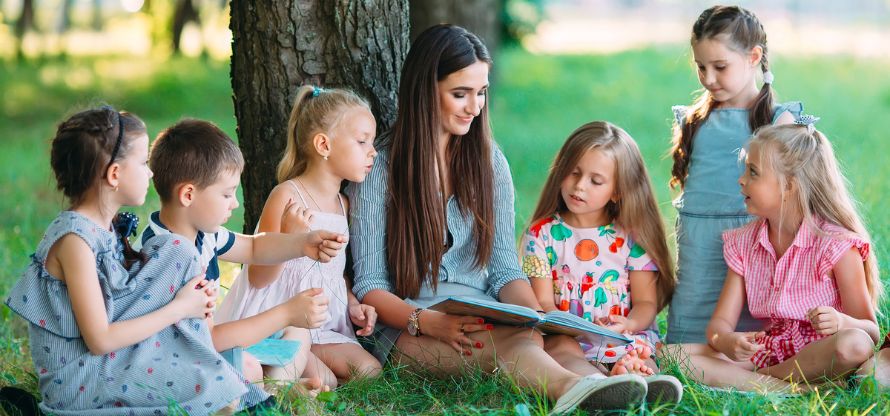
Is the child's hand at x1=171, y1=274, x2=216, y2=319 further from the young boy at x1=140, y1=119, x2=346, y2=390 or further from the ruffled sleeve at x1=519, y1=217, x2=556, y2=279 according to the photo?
the ruffled sleeve at x1=519, y1=217, x2=556, y2=279

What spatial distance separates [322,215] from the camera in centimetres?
395

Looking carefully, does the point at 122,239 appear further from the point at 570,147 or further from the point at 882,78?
the point at 882,78

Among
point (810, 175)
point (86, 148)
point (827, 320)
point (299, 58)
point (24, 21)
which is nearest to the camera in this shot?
point (86, 148)

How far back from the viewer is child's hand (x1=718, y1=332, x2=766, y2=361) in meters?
3.68

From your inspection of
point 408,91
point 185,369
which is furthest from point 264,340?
point 408,91

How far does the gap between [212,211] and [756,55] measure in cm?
217

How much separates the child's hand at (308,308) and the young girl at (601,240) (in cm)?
109

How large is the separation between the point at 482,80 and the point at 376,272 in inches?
33.0

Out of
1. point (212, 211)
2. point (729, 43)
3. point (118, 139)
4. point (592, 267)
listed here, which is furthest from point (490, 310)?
point (729, 43)

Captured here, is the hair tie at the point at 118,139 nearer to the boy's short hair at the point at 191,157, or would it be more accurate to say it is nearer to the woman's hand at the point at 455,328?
the boy's short hair at the point at 191,157

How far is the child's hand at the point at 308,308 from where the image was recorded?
3.30 metres

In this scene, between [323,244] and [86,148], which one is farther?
[323,244]

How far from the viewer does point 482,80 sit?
13.1 ft

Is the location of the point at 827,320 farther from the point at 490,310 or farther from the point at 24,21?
the point at 24,21
